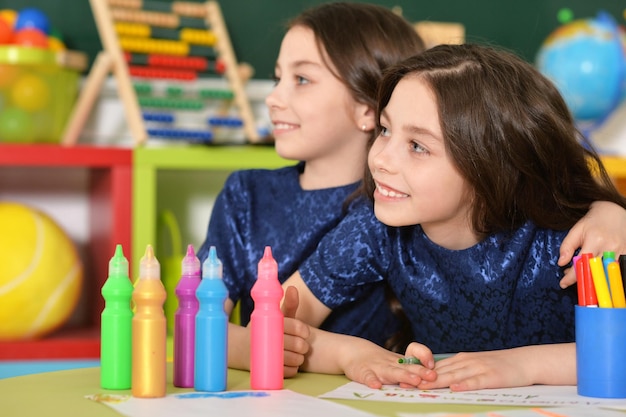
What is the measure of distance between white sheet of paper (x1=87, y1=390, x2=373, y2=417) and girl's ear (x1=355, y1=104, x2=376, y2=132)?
76 centimetres

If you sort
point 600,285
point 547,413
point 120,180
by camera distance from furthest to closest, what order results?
point 120,180 < point 600,285 < point 547,413

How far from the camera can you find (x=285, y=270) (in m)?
1.56

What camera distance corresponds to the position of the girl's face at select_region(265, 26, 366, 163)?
1611 mm

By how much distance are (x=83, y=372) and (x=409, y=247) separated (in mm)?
528

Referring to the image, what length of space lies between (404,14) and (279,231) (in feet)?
4.47

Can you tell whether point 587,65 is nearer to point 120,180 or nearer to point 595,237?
point 120,180

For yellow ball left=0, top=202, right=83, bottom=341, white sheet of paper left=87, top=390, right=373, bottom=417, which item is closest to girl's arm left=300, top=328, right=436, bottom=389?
white sheet of paper left=87, top=390, right=373, bottom=417

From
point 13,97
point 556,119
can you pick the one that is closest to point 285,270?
point 556,119

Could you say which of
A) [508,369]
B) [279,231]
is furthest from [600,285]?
[279,231]

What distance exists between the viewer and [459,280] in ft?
4.32

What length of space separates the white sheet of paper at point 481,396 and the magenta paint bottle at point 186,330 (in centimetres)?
14

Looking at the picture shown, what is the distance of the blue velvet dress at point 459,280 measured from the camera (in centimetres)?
130

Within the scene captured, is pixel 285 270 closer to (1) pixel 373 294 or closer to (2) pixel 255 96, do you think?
(1) pixel 373 294

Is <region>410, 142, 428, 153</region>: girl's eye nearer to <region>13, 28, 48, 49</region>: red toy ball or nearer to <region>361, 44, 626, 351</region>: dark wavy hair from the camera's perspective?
<region>361, 44, 626, 351</region>: dark wavy hair
